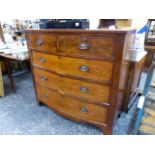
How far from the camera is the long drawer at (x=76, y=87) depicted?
3.98 ft

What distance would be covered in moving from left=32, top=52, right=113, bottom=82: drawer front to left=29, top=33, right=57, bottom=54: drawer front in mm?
68

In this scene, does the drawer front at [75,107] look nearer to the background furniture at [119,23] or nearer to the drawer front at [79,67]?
the drawer front at [79,67]

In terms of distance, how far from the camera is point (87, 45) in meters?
1.08

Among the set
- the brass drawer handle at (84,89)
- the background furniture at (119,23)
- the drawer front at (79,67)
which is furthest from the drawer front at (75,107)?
the background furniture at (119,23)

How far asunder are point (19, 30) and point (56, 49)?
2023mm

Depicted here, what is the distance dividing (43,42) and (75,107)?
72 centimetres

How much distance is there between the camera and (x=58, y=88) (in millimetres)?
1468

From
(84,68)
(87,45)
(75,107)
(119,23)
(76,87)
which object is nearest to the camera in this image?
(87,45)

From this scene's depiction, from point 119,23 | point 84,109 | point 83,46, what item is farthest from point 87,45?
point 119,23

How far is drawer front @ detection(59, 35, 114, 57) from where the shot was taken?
1016mm

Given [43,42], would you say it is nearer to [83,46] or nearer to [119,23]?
[83,46]

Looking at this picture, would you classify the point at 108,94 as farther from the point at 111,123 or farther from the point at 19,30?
the point at 19,30

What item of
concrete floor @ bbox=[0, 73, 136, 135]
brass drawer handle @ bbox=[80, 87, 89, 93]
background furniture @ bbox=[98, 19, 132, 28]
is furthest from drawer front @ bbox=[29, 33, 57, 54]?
background furniture @ bbox=[98, 19, 132, 28]

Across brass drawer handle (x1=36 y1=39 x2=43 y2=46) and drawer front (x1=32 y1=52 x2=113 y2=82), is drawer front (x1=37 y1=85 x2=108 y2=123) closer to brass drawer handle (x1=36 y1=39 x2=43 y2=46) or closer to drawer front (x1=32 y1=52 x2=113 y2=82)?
drawer front (x1=32 y1=52 x2=113 y2=82)
